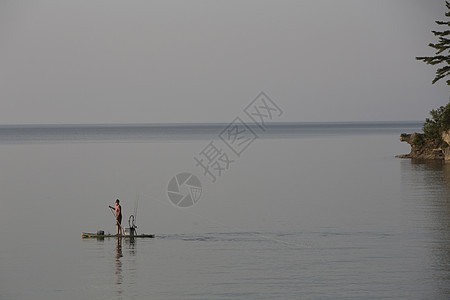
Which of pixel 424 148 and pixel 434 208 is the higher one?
pixel 424 148

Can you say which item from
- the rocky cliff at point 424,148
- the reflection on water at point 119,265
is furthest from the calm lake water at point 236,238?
the rocky cliff at point 424,148

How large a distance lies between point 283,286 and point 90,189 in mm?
34642

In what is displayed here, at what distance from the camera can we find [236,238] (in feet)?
118

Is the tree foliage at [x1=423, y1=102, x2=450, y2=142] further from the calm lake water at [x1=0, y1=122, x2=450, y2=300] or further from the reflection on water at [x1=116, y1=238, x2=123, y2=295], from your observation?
the reflection on water at [x1=116, y1=238, x2=123, y2=295]

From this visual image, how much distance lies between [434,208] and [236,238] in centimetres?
1422

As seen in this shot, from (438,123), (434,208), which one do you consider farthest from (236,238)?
(438,123)

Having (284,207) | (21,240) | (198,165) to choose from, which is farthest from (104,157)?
(21,240)

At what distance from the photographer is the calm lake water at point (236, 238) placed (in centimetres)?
2631

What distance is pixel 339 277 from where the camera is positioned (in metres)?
27.1

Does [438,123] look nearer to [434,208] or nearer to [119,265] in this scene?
[434,208]

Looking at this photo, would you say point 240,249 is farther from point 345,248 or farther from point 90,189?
point 90,189

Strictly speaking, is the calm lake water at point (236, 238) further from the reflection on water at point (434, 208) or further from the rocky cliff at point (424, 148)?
the rocky cliff at point (424, 148)

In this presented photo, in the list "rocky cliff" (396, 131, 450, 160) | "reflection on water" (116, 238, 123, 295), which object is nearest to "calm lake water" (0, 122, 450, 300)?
"reflection on water" (116, 238, 123, 295)

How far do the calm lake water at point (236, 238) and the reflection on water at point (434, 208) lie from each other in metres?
0.08
